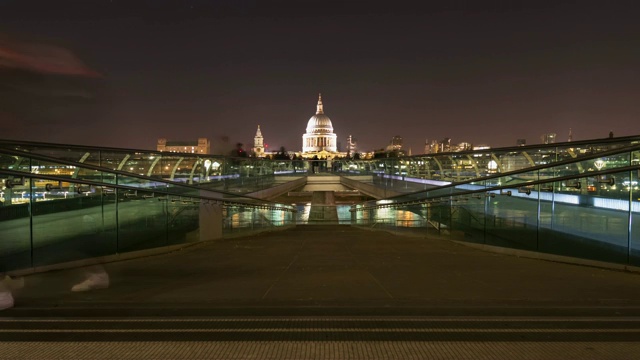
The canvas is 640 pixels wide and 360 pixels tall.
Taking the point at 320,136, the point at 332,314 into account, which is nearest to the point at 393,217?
the point at 332,314

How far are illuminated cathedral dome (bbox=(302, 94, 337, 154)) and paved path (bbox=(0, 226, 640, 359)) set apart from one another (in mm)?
176979

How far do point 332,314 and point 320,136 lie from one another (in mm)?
183593

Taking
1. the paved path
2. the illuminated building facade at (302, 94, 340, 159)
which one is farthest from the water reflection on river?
the illuminated building facade at (302, 94, 340, 159)

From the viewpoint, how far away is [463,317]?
4.84m

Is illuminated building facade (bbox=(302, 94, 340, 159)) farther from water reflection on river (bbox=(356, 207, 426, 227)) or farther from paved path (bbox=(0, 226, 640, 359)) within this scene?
→ paved path (bbox=(0, 226, 640, 359))

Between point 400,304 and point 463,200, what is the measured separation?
25.2ft

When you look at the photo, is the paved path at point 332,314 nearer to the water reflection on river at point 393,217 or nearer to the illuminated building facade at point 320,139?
the water reflection on river at point 393,217

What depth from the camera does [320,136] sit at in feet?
616

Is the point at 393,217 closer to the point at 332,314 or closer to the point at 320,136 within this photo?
the point at 332,314

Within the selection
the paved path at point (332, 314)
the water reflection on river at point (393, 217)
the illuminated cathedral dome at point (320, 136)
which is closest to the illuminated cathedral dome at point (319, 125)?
the illuminated cathedral dome at point (320, 136)

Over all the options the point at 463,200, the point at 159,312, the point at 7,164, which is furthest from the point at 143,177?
the point at 463,200

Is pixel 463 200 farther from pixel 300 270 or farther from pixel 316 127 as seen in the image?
pixel 316 127

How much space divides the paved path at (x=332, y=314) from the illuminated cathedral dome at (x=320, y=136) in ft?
581

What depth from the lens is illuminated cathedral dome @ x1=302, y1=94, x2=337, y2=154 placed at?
18700 cm
